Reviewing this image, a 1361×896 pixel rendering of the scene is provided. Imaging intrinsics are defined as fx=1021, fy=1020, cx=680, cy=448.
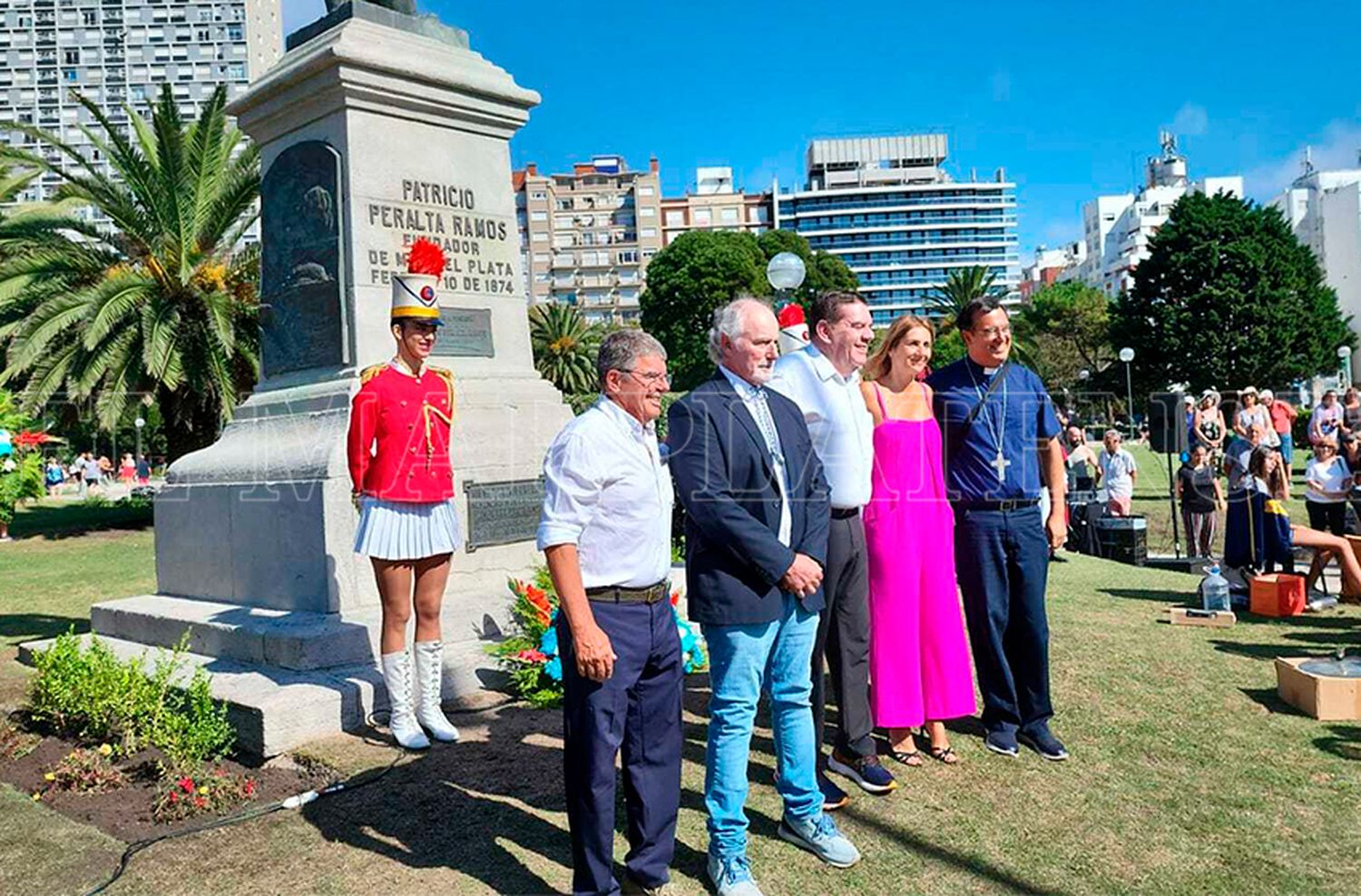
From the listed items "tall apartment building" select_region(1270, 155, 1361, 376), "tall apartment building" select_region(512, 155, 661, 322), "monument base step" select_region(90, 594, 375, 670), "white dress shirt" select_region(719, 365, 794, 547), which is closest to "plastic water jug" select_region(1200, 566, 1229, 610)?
"white dress shirt" select_region(719, 365, 794, 547)

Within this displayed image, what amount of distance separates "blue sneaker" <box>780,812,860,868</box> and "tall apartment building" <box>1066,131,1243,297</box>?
120058 millimetres

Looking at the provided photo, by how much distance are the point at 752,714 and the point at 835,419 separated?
1436 millimetres

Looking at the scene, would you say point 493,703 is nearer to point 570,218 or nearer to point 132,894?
point 132,894

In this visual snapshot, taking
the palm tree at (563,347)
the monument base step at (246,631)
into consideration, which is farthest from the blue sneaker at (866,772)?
the palm tree at (563,347)

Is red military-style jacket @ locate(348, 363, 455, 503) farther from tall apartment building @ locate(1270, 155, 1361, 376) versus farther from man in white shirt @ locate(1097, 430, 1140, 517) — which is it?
tall apartment building @ locate(1270, 155, 1361, 376)

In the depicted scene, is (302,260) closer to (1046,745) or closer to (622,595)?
(622,595)


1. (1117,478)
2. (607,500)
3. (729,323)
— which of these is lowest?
(1117,478)

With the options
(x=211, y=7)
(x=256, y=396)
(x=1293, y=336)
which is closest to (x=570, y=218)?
(x=211, y=7)

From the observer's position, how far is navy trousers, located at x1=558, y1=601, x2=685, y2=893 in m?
3.29

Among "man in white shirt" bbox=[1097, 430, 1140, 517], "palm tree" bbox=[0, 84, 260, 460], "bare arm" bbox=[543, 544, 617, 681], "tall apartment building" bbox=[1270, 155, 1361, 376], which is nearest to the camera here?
"bare arm" bbox=[543, 544, 617, 681]

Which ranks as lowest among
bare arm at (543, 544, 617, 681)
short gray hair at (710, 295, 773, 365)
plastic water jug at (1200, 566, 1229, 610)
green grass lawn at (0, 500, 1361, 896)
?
green grass lawn at (0, 500, 1361, 896)

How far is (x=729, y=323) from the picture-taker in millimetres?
3777

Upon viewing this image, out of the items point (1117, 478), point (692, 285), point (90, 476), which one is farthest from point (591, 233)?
point (1117, 478)

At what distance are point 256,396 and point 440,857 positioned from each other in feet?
15.4
